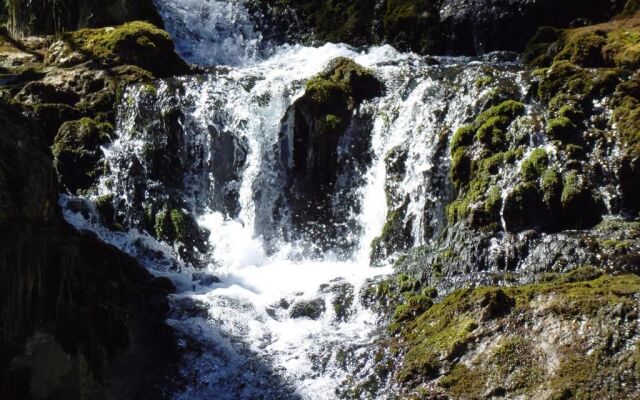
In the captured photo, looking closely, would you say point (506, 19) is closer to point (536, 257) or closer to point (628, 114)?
point (628, 114)

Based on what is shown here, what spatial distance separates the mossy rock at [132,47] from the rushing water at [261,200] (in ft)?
3.38

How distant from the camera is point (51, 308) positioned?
23.2 ft

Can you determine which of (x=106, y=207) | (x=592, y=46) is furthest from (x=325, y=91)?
(x=592, y=46)

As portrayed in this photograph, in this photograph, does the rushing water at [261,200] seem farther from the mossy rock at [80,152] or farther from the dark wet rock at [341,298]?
the mossy rock at [80,152]

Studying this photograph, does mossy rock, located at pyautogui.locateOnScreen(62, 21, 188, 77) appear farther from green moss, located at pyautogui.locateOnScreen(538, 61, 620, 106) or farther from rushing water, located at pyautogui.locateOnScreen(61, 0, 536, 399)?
green moss, located at pyautogui.locateOnScreen(538, 61, 620, 106)

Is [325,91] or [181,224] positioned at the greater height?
[325,91]

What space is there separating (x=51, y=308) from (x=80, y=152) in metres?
6.40

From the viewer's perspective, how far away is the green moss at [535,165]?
9430 millimetres

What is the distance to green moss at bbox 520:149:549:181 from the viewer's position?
9.43 meters

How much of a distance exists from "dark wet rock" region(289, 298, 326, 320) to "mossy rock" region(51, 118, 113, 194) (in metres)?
5.03

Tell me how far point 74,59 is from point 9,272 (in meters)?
9.20

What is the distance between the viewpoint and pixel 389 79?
1299cm

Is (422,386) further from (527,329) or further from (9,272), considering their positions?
(9,272)

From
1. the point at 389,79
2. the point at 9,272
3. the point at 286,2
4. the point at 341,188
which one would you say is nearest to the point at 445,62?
the point at 389,79
